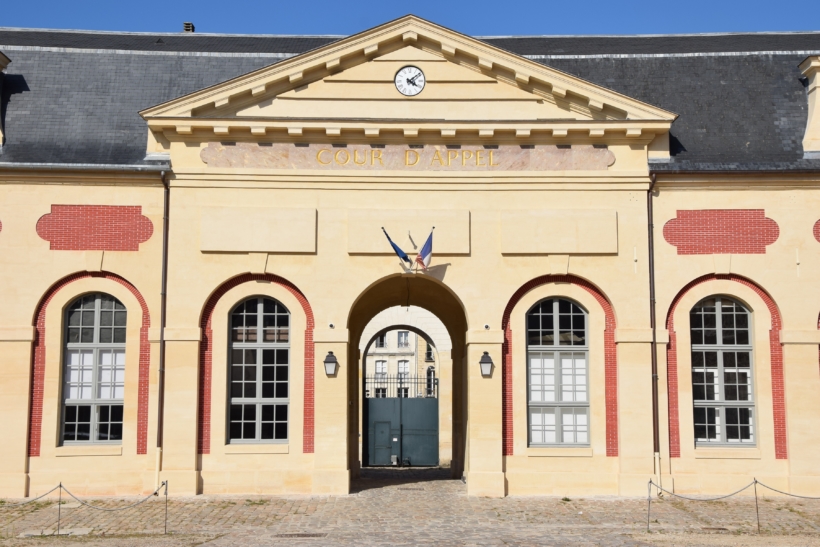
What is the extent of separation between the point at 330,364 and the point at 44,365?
529cm

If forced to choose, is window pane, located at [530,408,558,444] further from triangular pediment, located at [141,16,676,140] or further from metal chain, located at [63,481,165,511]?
metal chain, located at [63,481,165,511]

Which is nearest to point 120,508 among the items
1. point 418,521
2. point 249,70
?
point 418,521

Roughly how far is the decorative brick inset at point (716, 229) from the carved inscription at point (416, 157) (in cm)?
182

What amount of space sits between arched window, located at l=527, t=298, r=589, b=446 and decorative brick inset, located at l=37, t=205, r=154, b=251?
25.0ft

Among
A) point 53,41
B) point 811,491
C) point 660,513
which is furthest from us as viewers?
point 53,41

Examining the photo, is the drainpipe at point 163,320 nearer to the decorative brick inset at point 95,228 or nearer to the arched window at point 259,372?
the decorative brick inset at point 95,228

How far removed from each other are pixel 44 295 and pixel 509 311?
8.70 meters

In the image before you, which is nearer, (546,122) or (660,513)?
(660,513)

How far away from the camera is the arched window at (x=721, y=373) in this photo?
19141mm

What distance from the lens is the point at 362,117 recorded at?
63.4 feet

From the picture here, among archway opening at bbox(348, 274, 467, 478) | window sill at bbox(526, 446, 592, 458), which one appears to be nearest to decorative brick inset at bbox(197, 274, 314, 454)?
archway opening at bbox(348, 274, 467, 478)

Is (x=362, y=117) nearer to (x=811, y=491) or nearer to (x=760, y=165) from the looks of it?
(x=760, y=165)

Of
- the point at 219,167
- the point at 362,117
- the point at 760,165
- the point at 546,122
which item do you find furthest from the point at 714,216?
the point at 219,167

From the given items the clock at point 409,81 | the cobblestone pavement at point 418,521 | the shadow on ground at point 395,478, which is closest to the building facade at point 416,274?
the clock at point 409,81
